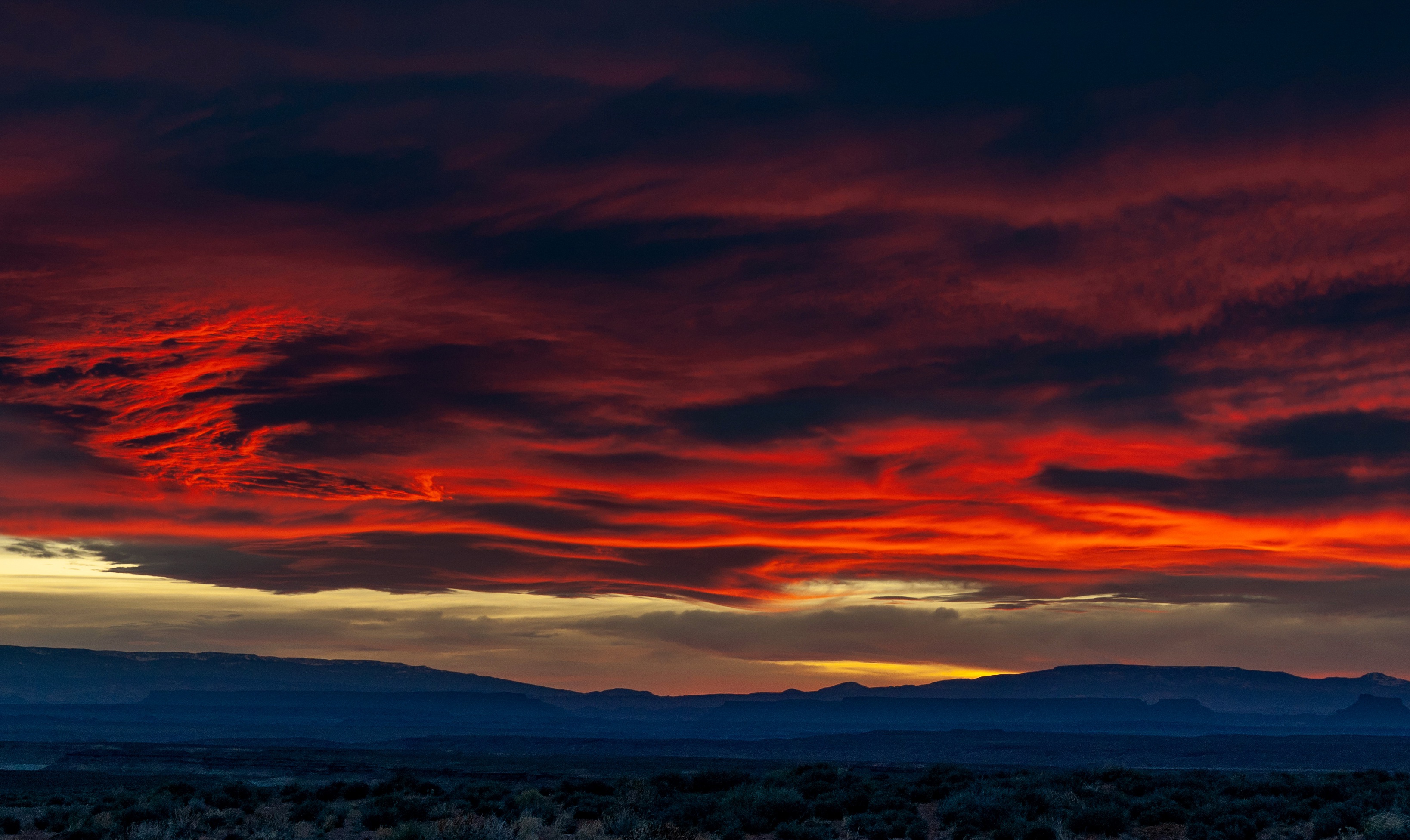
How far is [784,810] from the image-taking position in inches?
1184

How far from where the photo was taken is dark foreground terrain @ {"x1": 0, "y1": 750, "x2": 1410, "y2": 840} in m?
26.3

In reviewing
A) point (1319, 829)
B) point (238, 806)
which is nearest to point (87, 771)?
point (238, 806)

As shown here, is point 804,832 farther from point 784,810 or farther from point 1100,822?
point 1100,822

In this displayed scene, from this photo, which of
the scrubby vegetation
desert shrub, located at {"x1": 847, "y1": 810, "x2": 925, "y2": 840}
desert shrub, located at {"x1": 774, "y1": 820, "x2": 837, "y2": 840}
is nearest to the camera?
the scrubby vegetation

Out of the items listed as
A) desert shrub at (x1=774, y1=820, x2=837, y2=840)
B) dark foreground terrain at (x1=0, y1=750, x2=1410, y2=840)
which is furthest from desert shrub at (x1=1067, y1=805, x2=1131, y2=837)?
desert shrub at (x1=774, y1=820, x2=837, y2=840)

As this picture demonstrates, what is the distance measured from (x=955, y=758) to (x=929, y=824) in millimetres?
123520

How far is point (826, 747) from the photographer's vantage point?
18300 cm

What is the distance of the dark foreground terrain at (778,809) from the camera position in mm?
26312

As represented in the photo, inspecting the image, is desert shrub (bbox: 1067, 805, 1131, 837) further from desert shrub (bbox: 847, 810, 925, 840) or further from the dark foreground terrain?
desert shrub (bbox: 847, 810, 925, 840)

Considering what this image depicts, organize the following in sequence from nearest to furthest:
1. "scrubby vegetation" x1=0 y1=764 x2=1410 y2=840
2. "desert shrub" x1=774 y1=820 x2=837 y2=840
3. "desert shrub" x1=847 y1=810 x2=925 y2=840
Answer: "scrubby vegetation" x1=0 y1=764 x2=1410 y2=840 → "desert shrub" x1=774 y1=820 x2=837 y2=840 → "desert shrub" x1=847 y1=810 x2=925 y2=840

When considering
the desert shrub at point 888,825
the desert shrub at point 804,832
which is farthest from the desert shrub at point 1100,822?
the desert shrub at point 804,832

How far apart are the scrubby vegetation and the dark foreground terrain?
0.08 meters

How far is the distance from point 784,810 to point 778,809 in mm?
188

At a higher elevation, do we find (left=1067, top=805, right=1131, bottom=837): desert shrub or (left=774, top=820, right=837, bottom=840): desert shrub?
(left=1067, top=805, right=1131, bottom=837): desert shrub
